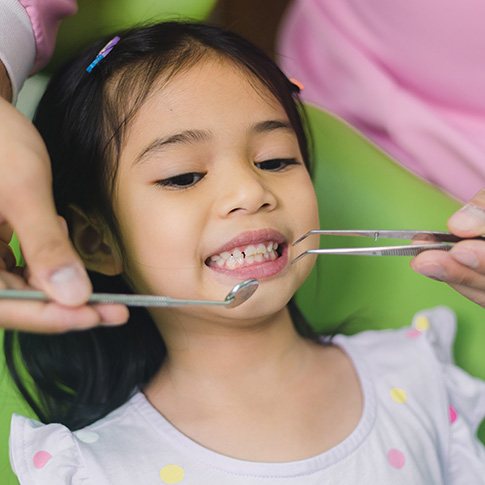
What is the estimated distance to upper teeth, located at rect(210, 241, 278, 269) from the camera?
84 cm

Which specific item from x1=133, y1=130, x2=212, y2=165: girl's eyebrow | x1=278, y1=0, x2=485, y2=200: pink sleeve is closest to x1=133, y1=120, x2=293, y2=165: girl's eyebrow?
x1=133, y1=130, x2=212, y2=165: girl's eyebrow

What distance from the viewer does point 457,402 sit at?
1.05 metres

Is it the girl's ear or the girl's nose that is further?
the girl's ear

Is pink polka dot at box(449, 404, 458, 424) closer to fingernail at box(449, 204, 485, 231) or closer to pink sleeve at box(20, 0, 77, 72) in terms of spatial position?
fingernail at box(449, 204, 485, 231)

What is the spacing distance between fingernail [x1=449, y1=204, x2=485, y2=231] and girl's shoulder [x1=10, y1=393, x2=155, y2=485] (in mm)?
439

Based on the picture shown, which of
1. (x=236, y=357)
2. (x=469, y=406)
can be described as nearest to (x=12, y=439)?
(x=236, y=357)

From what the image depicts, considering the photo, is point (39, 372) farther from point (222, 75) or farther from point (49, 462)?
point (222, 75)

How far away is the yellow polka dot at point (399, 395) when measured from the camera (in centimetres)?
100

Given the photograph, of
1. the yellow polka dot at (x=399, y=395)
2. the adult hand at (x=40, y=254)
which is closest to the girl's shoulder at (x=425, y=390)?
the yellow polka dot at (x=399, y=395)

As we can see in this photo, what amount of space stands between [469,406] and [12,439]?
0.60 metres

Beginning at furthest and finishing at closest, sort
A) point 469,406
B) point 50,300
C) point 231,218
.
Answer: point 469,406 → point 231,218 → point 50,300

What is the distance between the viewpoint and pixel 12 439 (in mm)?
913

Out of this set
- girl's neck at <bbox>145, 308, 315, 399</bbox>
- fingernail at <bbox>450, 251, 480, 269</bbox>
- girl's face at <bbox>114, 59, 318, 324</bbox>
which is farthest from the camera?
girl's neck at <bbox>145, 308, 315, 399</bbox>

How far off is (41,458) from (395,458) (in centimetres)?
41
